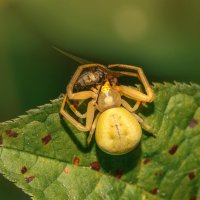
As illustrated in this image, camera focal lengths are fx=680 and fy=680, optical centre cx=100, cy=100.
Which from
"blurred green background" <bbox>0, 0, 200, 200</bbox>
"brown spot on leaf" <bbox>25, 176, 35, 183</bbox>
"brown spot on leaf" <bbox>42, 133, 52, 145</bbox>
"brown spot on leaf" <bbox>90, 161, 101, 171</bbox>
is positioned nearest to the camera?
"brown spot on leaf" <bbox>25, 176, 35, 183</bbox>

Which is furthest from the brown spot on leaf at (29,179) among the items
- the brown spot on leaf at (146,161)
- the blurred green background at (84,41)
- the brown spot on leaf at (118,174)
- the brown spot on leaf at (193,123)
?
the blurred green background at (84,41)

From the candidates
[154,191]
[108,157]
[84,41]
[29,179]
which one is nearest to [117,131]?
[108,157]

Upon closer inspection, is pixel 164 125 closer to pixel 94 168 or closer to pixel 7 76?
pixel 94 168

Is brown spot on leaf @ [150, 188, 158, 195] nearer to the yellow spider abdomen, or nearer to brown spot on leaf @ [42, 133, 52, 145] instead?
the yellow spider abdomen

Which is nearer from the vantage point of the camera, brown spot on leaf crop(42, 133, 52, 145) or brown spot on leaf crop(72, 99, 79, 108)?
brown spot on leaf crop(42, 133, 52, 145)

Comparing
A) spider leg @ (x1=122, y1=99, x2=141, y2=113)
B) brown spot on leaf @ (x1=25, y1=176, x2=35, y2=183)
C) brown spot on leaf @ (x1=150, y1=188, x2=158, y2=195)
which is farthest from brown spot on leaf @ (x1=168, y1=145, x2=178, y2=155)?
brown spot on leaf @ (x1=25, y1=176, x2=35, y2=183)

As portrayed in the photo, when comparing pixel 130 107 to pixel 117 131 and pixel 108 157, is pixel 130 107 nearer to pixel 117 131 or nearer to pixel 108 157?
pixel 117 131
